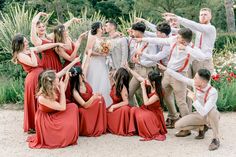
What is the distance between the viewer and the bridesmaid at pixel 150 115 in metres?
7.48

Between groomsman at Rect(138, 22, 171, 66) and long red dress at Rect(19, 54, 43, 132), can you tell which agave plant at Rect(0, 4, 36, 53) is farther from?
groomsman at Rect(138, 22, 171, 66)

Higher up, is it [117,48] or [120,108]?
[117,48]

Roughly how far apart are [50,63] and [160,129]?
7.50 ft

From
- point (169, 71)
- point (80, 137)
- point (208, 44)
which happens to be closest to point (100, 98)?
point (80, 137)

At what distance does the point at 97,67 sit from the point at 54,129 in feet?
6.18

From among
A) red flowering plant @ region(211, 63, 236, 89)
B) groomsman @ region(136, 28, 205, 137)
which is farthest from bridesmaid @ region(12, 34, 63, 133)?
red flowering plant @ region(211, 63, 236, 89)

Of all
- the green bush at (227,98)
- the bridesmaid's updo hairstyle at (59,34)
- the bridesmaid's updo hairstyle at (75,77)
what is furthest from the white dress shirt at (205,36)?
the bridesmaid's updo hairstyle at (59,34)

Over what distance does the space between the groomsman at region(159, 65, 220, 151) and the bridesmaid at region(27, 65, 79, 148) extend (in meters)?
1.80

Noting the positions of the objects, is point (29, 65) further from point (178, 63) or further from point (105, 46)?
point (178, 63)

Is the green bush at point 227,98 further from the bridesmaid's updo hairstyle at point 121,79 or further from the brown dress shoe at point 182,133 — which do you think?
the bridesmaid's updo hairstyle at point 121,79

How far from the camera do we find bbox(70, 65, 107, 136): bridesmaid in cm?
767

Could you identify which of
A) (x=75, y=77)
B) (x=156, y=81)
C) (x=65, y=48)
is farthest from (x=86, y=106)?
(x=156, y=81)

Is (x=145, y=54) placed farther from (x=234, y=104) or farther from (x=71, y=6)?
(x=71, y=6)

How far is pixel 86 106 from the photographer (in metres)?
7.68
